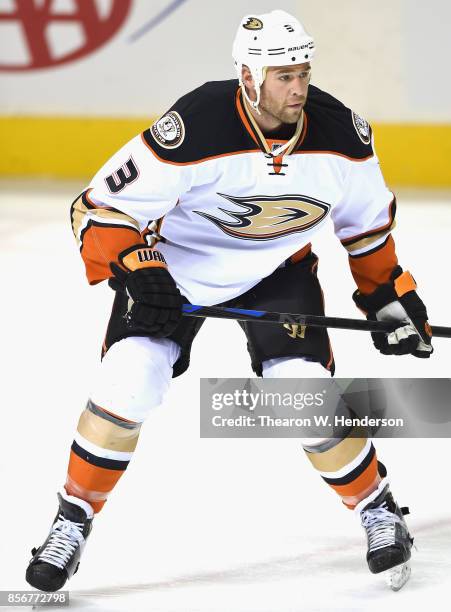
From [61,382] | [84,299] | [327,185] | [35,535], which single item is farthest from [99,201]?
[84,299]

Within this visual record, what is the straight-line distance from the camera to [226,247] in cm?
267

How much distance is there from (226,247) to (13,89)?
4.27 meters

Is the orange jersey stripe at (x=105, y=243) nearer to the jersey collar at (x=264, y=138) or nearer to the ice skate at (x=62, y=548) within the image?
the jersey collar at (x=264, y=138)

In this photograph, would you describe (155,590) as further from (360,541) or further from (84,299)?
(84,299)

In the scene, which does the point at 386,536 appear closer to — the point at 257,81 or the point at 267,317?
the point at 267,317

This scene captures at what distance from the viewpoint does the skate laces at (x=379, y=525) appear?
2.51 m

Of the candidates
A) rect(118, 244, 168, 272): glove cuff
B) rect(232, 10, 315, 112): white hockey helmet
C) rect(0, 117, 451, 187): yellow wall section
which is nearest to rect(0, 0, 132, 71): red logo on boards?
rect(0, 117, 451, 187): yellow wall section

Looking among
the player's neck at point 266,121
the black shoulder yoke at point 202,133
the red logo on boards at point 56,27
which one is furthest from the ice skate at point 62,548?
the red logo on boards at point 56,27

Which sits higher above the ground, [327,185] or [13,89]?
[327,185]

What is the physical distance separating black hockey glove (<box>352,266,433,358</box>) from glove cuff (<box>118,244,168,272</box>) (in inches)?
21.0

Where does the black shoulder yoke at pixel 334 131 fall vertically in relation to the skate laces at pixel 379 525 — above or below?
above

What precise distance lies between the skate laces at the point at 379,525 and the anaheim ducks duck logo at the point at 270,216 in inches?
24.4

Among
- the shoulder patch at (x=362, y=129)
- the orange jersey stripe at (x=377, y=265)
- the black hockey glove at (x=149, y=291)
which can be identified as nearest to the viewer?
the black hockey glove at (x=149, y=291)

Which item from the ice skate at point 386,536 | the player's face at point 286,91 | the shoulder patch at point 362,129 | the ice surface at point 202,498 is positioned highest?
the player's face at point 286,91
